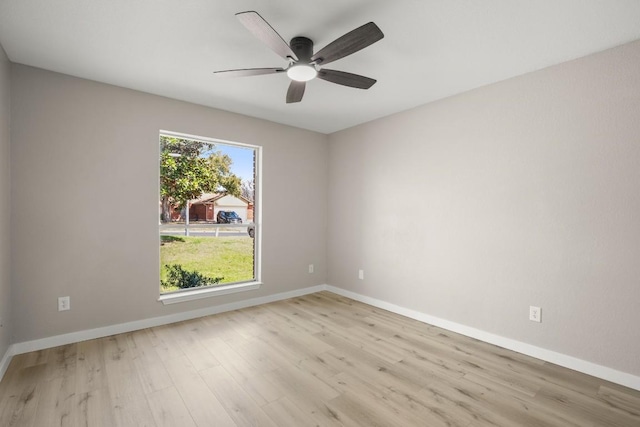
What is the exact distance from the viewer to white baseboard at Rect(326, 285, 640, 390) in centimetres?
215

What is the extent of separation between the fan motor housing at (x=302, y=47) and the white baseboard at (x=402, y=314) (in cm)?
289

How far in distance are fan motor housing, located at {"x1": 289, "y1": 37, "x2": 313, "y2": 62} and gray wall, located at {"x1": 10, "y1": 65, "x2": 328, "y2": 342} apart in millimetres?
1812

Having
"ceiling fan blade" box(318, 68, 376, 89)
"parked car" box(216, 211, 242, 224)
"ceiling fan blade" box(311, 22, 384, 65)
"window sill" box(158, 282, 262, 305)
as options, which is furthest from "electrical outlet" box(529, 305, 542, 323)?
"parked car" box(216, 211, 242, 224)

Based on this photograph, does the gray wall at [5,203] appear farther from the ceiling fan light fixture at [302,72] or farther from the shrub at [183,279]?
the ceiling fan light fixture at [302,72]

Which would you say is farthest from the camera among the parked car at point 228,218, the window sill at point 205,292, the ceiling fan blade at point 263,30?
the parked car at point 228,218

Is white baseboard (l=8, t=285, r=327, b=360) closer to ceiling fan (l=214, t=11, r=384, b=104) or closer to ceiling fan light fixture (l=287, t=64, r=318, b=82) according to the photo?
ceiling fan (l=214, t=11, r=384, b=104)

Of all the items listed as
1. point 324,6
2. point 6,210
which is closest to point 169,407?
point 6,210

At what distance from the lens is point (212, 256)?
3703mm

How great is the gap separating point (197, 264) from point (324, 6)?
3.02 m

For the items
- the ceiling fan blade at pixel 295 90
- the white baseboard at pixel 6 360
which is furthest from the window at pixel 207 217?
the ceiling fan blade at pixel 295 90

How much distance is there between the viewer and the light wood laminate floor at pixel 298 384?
5.83ft

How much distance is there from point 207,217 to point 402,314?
265cm

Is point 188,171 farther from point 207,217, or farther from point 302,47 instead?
point 302,47

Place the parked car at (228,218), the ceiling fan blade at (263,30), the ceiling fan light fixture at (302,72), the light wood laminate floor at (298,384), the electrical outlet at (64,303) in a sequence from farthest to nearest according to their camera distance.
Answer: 1. the parked car at (228,218)
2. the electrical outlet at (64,303)
3. the ceiling fan light fixture at (302,72)
4. the light wood laminate floor at (298,384)
5. the ceiling fan blade at (263,30)
